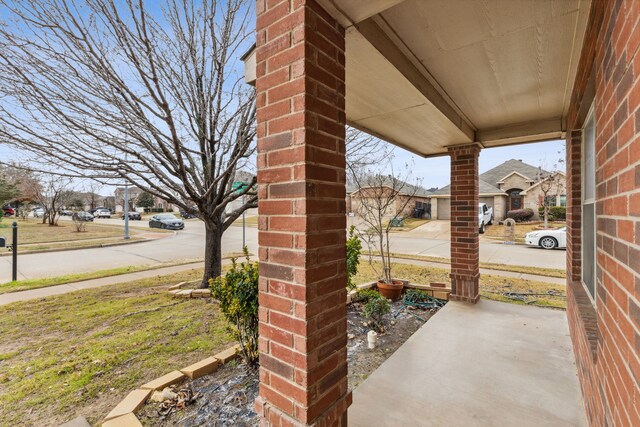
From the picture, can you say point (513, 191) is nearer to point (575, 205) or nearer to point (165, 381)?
point (575, 205)

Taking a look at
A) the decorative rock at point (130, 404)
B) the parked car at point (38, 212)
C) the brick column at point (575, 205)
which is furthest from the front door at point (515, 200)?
the parked car at point (38, 212)

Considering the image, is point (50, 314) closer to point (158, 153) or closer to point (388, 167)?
point (158, 153)

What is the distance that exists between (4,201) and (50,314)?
25037 mm

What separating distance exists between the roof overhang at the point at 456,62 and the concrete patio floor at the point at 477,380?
101 inches

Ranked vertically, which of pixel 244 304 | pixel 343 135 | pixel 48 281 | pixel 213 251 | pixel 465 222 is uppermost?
pixel 343 135

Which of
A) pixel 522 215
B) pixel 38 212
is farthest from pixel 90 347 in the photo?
pixel 38 212

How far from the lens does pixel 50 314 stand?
14.9 ft

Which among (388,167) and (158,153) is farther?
(388,167)

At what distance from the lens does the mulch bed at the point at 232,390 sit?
2.20m

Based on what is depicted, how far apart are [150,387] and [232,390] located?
0.69 metres

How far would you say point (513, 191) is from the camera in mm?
25344

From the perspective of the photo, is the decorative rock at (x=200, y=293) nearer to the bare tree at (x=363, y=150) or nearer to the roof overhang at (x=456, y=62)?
the bare tree at (x=363, y=150)

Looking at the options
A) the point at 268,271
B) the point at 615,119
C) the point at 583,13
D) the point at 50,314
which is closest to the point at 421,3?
the point at 583,13

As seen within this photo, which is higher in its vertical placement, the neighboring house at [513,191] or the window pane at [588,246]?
the neighboring house at [513,191]
